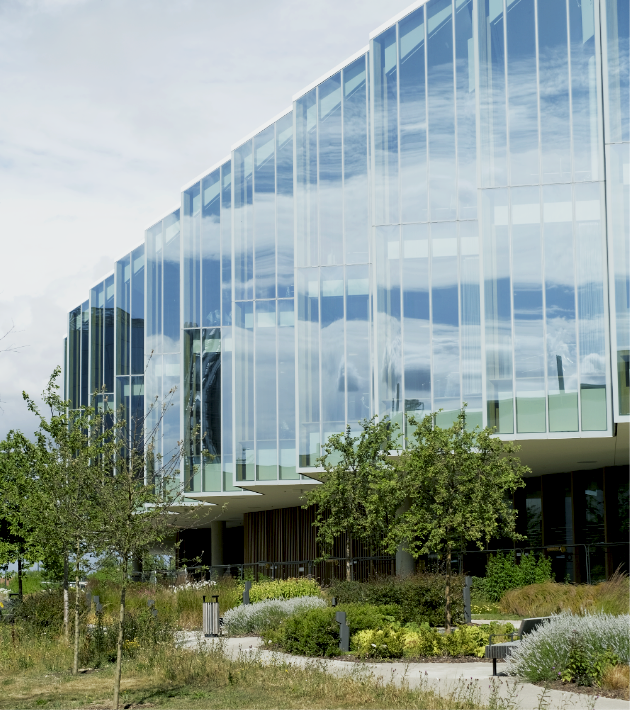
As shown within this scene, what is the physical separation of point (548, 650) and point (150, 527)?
556 cm

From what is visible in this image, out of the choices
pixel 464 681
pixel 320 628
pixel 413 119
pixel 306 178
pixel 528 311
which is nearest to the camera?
Answer: pixel 464 681

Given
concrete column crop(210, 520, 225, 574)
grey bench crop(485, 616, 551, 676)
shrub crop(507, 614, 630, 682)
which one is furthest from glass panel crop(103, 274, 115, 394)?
shrub crop(507, 614, 630, 682)

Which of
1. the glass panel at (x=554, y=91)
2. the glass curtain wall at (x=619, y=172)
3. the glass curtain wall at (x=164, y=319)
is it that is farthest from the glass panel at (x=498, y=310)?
the glass curtain wall at (x=164, y=319)

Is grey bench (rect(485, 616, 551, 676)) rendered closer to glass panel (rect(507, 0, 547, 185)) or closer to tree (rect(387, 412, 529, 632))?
tree (rect(387, 412, 529, 632))

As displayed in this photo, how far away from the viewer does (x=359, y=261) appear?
3112 centimetres

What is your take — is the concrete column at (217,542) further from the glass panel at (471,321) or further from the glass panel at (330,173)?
the glass panel at (471,321)

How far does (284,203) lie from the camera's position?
33.7 meters

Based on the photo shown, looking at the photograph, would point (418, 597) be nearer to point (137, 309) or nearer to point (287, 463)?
point (287, 463)

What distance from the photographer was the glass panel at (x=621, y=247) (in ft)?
86.7

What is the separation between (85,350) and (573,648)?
37190 mm

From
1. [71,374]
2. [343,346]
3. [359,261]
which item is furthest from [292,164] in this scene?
[71,374]

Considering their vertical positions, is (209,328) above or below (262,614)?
above

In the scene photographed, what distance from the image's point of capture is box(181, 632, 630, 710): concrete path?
1106 centimetres

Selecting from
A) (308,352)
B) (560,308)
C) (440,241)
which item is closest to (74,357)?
(308,352)
